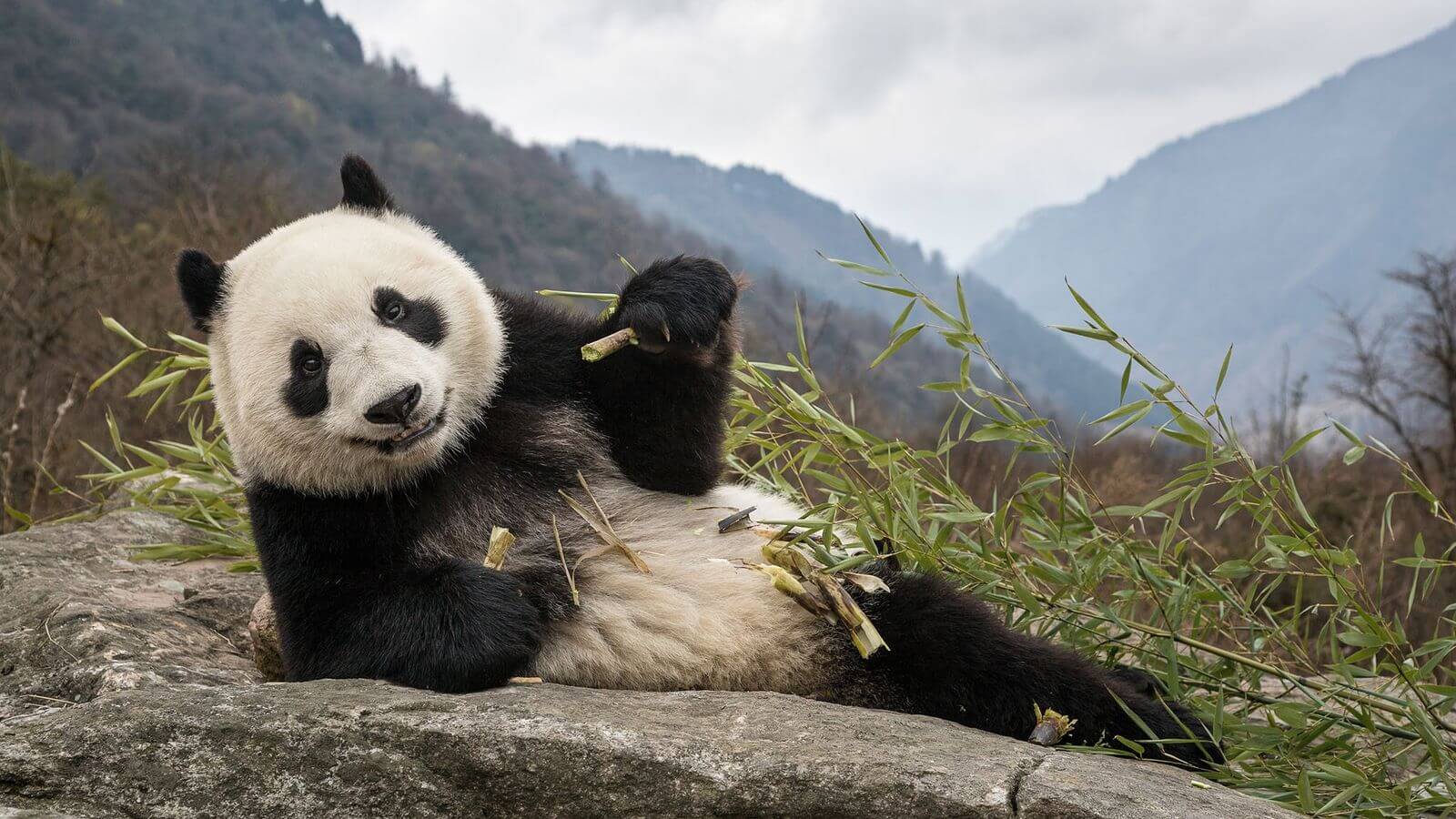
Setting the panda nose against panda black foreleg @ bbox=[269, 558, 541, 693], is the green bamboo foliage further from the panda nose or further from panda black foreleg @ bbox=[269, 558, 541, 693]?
the panda nose

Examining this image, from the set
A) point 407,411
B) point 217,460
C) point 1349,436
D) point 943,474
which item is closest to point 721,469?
point 943,474

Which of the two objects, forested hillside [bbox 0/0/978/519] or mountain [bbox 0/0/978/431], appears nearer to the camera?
forested hillside [bbox 0/0/978/519]

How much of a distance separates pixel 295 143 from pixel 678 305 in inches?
1703

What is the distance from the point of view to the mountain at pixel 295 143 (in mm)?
27141

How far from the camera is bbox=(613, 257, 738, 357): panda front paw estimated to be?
10.1 ft

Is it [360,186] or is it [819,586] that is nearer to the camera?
[819,586]

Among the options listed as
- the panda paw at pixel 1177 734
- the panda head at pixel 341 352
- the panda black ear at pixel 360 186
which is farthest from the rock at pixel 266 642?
the panda paw at pixel 1177 734

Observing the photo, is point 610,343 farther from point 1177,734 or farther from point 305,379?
point 1177,734

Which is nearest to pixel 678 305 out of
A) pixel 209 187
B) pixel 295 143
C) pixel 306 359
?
pixel 306 359

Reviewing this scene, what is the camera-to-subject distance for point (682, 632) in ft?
9.50

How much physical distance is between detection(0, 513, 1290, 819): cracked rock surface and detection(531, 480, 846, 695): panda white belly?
42 cm

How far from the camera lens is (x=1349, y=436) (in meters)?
2.78

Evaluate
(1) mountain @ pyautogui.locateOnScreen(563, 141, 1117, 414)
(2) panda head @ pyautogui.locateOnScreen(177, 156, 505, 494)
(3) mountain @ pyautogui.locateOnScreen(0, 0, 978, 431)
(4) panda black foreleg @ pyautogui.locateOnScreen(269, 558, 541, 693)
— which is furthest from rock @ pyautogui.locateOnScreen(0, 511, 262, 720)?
(1) mountain @ pyautogui.locateOnScreen(563, 141, 1117, 414)

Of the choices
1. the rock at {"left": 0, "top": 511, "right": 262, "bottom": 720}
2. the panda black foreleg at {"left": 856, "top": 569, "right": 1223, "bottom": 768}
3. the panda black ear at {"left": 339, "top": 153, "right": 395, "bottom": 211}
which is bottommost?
the rock at {"left": 0, "top": 511, "right": 262, "bottom": 720}
